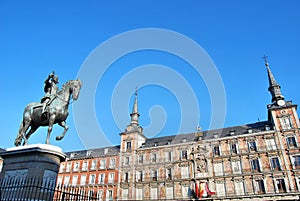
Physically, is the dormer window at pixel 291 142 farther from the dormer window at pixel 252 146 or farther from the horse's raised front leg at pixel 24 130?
the horse's raised front leg at pixel 24 130

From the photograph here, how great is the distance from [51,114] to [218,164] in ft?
103

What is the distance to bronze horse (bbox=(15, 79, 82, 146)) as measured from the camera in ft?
29.0

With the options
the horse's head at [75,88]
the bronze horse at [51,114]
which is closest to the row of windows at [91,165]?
the bronze horse at [51,114]

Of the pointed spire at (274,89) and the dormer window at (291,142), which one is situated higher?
the pointed spire at (274,89)

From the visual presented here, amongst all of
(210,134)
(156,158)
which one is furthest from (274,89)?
(156,158)

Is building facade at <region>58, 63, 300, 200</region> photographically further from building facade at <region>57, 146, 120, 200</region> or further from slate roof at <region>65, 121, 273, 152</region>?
building facade at <region>57, 146, 120, 200</region>

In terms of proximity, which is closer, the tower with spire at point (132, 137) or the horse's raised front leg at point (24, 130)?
the horse's raised front leg at point (24, 130)

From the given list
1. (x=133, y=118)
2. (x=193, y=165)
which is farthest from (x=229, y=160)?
(x=133, y=118)

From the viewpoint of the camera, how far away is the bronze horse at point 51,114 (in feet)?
29.0

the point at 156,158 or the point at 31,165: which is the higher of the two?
the point at 156,158

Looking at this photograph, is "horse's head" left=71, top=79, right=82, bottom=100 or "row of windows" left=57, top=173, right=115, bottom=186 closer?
"horse's head" left=71, top=79, right=82, bottom=100

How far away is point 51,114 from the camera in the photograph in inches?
344

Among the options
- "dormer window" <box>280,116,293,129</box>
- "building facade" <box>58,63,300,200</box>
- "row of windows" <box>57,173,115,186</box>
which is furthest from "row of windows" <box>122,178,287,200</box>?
"dormer window" <box>280,116,293,129</box>

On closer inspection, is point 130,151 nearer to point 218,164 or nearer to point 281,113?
point 218,164
